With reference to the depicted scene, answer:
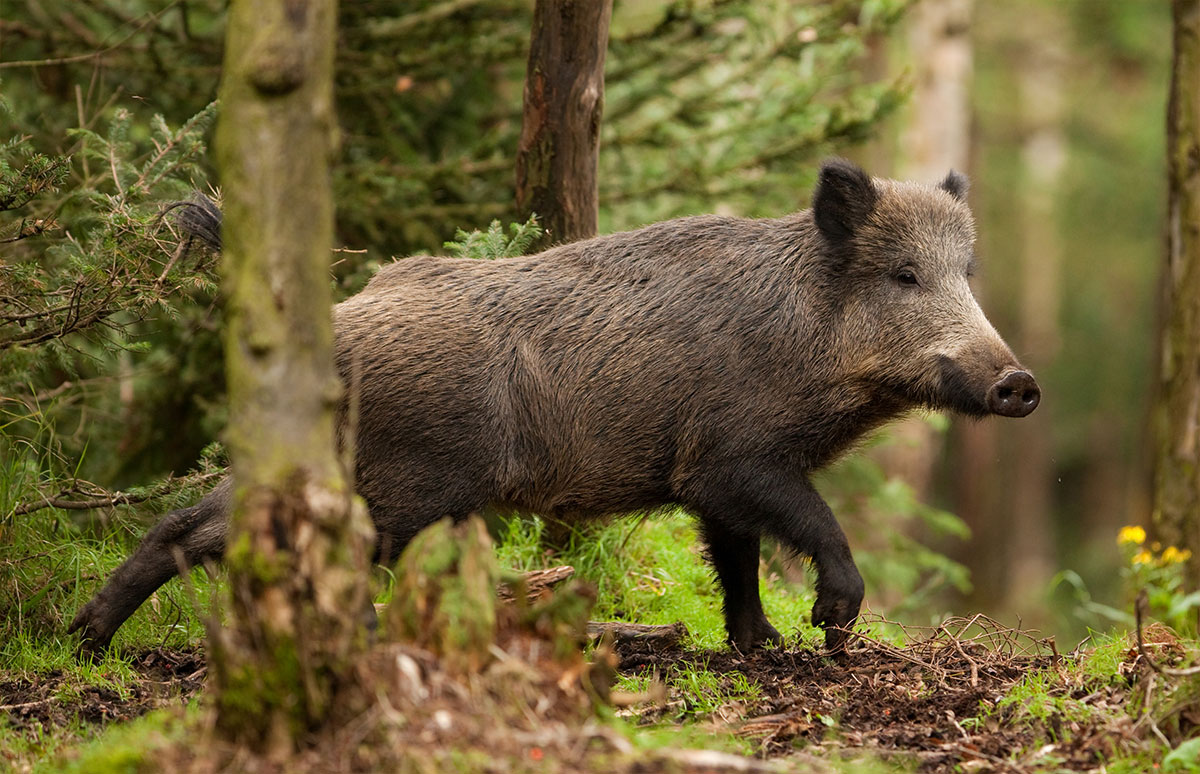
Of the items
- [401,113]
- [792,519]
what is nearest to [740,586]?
[792,519]

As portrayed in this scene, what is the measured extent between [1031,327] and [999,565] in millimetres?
5243

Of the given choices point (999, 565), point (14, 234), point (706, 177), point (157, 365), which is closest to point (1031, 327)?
point (999, 565)

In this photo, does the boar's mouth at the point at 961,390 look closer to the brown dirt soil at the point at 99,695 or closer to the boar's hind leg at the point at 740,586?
the boar's hind leg at the point at 740,586

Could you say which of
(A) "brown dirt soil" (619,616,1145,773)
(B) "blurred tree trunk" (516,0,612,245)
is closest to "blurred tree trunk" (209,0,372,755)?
(A) "brown dirt soil" (619,616,1145,773)

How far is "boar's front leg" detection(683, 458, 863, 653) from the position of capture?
5.12m

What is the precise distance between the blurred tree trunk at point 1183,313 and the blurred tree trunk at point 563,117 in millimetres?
3218

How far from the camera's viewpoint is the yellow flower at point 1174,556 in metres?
6.62

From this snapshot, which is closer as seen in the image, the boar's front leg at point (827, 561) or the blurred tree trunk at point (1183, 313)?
the boar's front leg at point (827, 561)

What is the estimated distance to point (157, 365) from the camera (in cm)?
766

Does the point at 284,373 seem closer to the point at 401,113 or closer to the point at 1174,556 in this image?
the point at 1174,556

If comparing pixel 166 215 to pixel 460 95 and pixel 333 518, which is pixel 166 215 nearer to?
pixel 333 518

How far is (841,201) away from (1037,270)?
949 inches

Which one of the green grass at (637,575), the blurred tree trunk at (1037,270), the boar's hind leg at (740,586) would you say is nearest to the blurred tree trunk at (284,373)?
the boar's hind leg at (740,586)

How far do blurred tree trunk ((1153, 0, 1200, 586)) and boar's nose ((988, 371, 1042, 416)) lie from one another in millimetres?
2342
